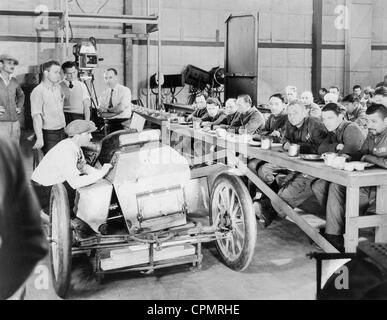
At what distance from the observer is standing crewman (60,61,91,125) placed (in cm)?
598

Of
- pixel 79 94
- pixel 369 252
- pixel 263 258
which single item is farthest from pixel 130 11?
pixel 369 252

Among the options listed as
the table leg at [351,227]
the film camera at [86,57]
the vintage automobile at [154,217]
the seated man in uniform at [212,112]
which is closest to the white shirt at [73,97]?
the seated man in uniform at [212,112]

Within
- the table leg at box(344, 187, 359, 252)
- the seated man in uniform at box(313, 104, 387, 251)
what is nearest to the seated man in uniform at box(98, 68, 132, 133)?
the seated man in uniform at box(313, 104, 387, 251)

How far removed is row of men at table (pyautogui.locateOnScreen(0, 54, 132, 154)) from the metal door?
3488 millimetres

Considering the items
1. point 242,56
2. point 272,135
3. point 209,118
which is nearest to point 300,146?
point 272,135

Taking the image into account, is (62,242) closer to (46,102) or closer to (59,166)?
(59,166)

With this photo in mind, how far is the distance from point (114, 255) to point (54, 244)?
0.42 metres

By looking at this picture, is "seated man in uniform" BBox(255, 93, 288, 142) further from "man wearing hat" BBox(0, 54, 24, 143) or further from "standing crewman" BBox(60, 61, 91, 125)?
"man wearing hat" BBox(0, 54, 24, 143)

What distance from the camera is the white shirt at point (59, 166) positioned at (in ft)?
11.5

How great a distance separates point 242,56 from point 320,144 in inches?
177

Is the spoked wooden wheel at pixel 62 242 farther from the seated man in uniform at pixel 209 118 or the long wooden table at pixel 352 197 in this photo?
the seated man in uniform at pixel 209 118

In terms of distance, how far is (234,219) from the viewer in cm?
347
